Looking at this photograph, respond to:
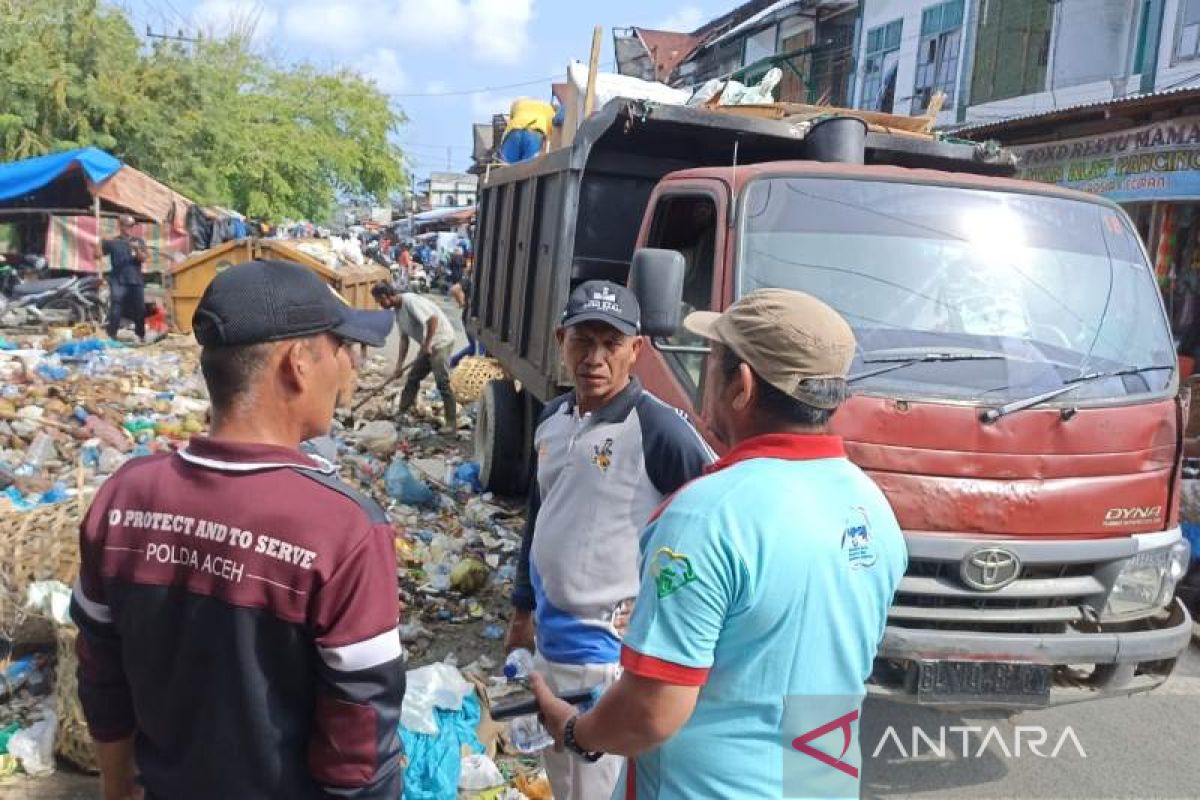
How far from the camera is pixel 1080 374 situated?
3625mm

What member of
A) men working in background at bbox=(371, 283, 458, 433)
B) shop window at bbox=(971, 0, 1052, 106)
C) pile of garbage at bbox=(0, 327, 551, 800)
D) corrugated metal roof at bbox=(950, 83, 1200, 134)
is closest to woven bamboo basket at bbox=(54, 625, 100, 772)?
pile of garbage at bbox=(0, 327, 551, 800)

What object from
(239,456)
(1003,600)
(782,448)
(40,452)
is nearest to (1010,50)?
(1003,600)

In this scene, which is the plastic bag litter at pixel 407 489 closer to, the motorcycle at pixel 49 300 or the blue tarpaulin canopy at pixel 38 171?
the motorcycle at pixel 49 300

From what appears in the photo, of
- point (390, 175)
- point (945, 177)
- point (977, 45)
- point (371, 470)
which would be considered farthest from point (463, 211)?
point (945, 177)

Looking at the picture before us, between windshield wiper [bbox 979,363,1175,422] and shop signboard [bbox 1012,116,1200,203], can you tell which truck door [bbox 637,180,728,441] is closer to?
windshield wiper [bbox 979,363,1175,422]

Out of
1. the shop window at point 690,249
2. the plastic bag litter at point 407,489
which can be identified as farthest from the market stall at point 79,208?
the shop window at point 690,249

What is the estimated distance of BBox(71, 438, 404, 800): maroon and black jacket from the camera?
1.47 m

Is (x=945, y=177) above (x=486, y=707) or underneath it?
above

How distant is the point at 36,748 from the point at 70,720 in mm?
192

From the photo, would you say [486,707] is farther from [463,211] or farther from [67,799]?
[463,211]

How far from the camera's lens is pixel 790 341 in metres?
1.55

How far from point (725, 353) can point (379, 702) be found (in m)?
0.80

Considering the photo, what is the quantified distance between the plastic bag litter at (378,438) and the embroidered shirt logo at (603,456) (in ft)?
19.3

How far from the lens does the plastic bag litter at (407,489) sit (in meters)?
6.99
